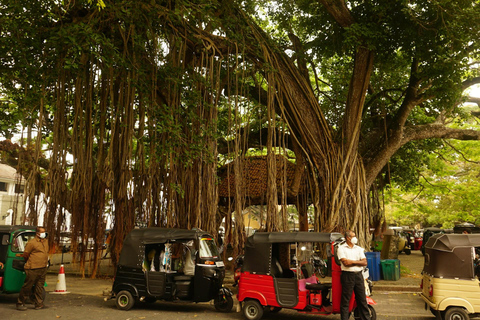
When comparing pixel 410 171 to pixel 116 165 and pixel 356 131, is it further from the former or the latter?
pixel 116 165

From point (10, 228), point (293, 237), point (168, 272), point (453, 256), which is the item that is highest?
point (10, 228)

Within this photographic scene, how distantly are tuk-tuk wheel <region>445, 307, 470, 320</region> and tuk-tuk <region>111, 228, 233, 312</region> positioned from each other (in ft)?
10.3

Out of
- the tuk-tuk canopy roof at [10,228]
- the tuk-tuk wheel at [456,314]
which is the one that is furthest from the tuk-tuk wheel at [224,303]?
the tuk-tuk canopy roof at [10,228]

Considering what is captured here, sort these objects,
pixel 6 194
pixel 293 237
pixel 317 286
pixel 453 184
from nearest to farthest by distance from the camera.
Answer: pixel 317 286 < pixel 293 237 < pixel 453 184 < pixel 6 194

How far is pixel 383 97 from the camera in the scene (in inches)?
506

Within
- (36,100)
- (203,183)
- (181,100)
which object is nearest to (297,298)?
(203,183)

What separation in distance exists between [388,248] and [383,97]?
14.2ft

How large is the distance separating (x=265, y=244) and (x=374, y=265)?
4.62m

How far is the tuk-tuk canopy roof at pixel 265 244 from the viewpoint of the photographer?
6.36m

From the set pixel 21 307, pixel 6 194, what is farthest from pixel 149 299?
pixel 6 194

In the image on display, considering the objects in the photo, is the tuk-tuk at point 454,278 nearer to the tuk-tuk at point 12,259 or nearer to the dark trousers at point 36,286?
the dark trousers at point 36,286

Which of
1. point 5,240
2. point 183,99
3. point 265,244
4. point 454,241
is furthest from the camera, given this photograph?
point 183,99

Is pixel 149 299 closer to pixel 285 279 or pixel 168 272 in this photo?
pixel 168 272

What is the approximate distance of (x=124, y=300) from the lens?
718 centimetres
